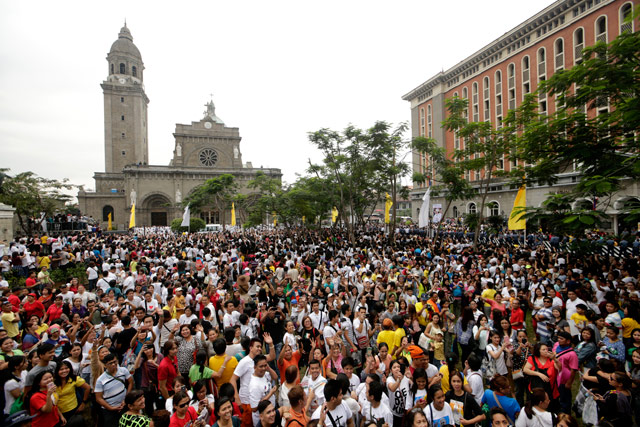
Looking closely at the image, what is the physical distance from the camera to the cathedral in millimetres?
Result: 49281

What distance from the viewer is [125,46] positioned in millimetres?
53125

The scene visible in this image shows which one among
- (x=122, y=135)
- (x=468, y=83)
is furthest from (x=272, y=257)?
(x=122, y=135)

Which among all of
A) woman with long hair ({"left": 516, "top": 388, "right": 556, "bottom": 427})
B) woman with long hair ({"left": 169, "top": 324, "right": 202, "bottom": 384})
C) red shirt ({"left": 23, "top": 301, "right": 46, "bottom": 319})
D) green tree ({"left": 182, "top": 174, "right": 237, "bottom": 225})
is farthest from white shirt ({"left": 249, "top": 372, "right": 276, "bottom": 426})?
green tree ({"left": 182, "top": 174, "right": 237, "bottom": 225})

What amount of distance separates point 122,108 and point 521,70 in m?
53.3

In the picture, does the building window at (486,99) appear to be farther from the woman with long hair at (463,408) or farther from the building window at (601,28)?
the woman with long hair at (463,408)

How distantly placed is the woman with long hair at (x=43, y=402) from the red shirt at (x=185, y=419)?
1.54m

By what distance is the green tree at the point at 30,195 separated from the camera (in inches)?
862

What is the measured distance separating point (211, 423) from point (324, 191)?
21203mm

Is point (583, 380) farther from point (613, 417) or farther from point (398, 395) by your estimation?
point (398, 395)

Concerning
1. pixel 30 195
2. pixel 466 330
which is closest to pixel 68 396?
Answer: pixel 466 330

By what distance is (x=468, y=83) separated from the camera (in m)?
37.6

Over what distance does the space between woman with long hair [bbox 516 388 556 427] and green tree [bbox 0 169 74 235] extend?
27146 mm

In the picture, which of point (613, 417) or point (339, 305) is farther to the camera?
point (339, 305)

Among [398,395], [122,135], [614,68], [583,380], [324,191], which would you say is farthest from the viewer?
[122,135]
